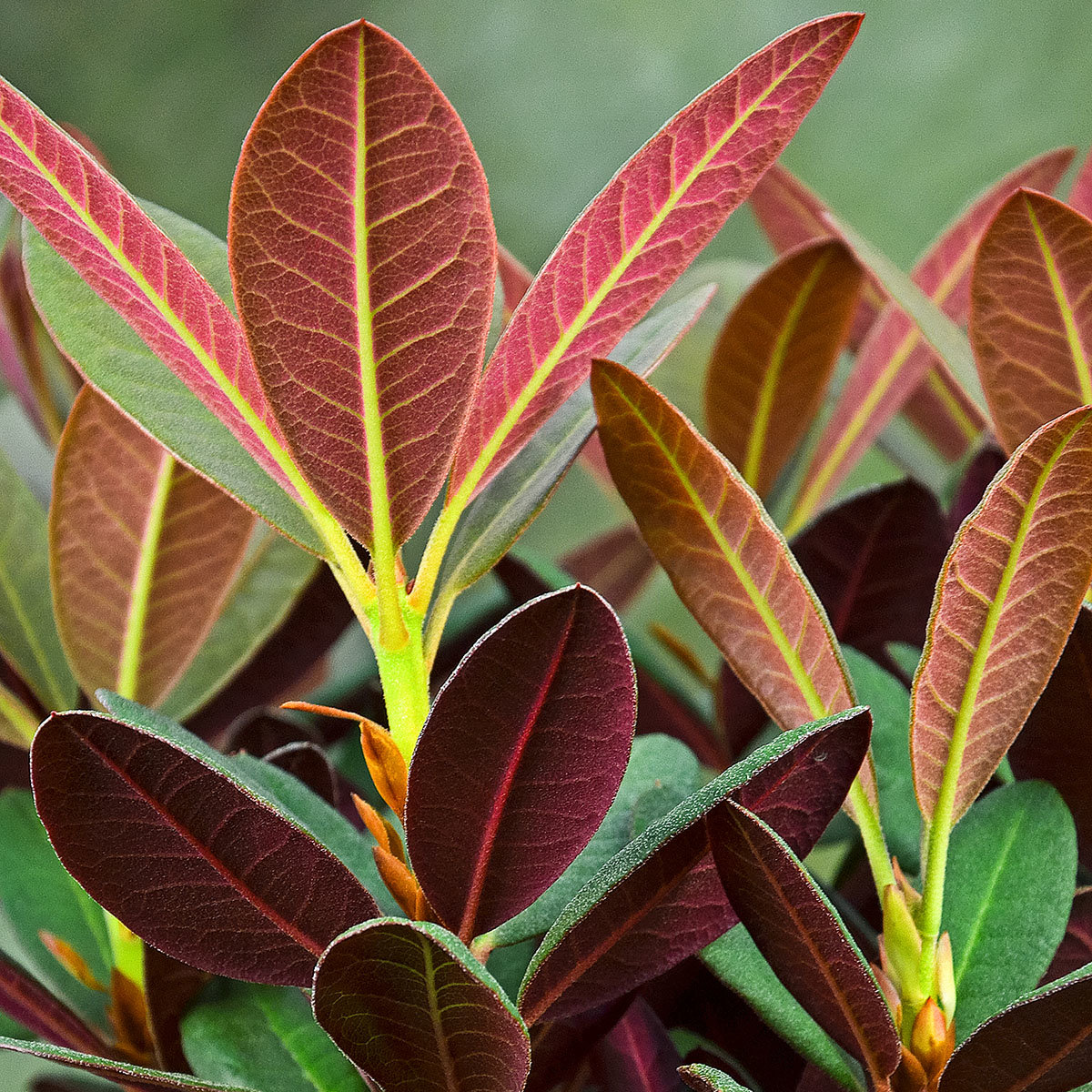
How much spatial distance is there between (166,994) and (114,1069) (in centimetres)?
12

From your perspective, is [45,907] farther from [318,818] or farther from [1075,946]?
[1075,946]

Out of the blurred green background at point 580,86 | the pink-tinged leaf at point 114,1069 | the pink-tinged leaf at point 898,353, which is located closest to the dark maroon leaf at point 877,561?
the pink-tinged leaf at point 898,353

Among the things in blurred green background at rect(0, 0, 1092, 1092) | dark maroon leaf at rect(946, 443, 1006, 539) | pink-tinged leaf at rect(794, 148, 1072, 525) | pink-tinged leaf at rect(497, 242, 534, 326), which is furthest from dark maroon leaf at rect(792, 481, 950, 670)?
blurred green background at rect(0, 0, 1092, 1092)

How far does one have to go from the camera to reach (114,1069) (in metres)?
0.31

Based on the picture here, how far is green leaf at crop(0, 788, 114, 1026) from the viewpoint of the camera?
496mm

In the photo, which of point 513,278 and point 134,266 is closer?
point 134,266

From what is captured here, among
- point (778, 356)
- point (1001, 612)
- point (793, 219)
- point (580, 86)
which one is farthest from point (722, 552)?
point (580, 86)

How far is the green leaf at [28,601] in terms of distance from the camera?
0.54 metres

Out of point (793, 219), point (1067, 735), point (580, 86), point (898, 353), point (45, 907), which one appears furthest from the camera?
point (580, 86)

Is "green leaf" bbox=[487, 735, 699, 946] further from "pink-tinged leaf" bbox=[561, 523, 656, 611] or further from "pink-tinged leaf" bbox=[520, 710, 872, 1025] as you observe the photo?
"pink-tinged leaf" bbox=[561, 523, 656, 611]

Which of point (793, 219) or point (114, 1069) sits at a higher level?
point (793, 219)

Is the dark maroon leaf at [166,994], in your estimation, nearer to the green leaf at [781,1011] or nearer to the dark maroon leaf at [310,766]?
the dark maroon leaf at [310,766]

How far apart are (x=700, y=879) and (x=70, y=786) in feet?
0.58

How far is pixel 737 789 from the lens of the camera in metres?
0.30
